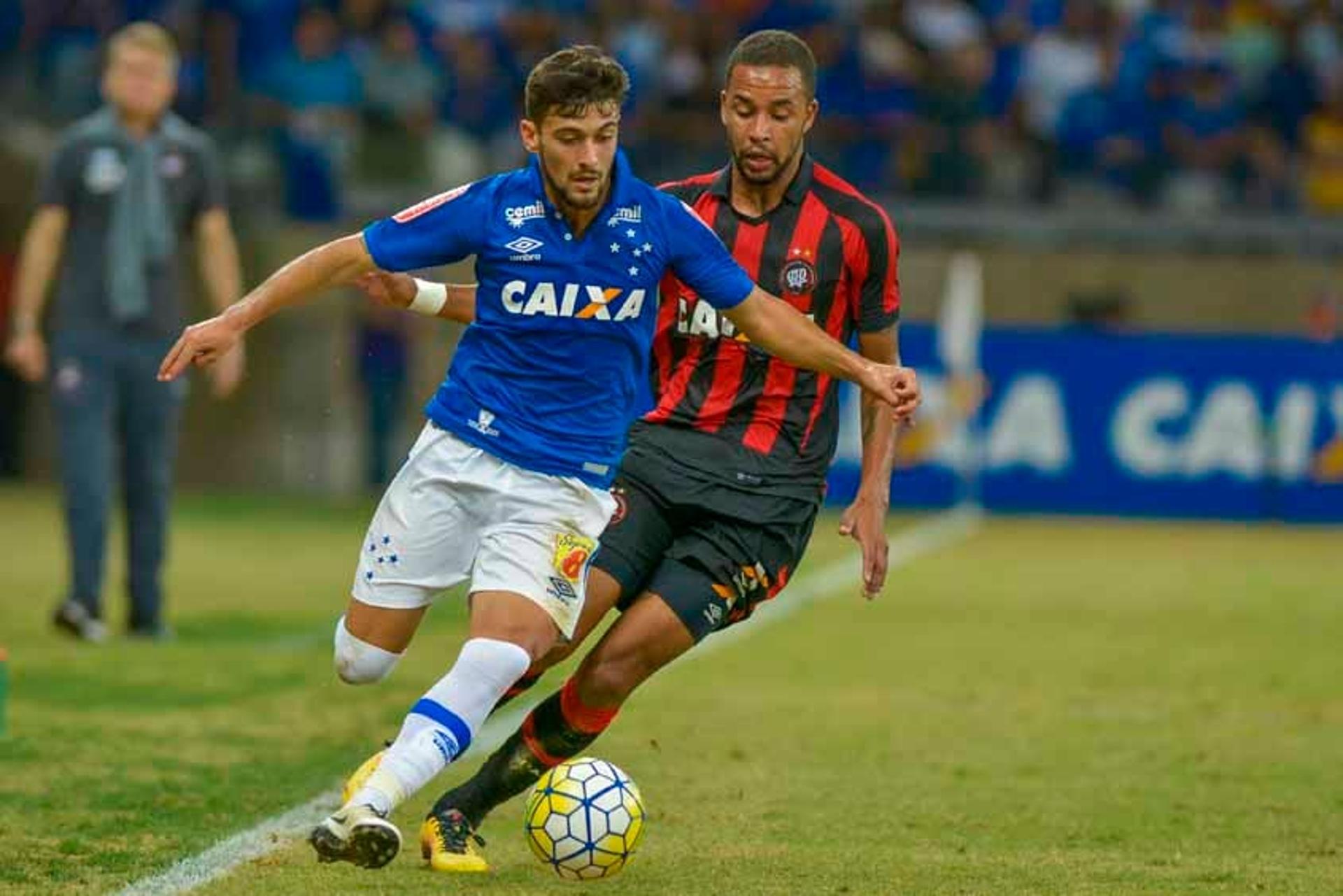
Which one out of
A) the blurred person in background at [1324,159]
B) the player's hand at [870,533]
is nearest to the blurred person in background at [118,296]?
the player's hand at [870,533]

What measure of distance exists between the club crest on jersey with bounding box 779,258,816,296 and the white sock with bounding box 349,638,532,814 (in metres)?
1.45

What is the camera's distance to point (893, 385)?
20.2ft

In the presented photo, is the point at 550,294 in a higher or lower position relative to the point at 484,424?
higher

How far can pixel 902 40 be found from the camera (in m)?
22.9

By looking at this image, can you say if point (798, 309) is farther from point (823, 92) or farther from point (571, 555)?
point (823, 92)

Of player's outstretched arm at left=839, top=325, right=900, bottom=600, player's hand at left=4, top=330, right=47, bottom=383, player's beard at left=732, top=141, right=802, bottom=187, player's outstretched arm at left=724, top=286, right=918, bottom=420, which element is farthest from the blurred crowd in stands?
player's outstretched arm at left=724, top=286, right=918, bottom=420

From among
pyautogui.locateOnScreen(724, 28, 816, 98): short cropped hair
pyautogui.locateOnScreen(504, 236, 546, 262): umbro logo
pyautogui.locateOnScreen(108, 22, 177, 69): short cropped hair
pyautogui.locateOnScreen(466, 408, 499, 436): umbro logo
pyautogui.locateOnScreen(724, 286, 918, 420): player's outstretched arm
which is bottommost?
pyautogui.locateOnScreen(466, 408, 499, 436): umbro logo

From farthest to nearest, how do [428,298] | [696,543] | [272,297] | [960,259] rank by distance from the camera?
[960,259] < [696,543] < [428,298] < [272,297]

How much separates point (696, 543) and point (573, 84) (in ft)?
4.54

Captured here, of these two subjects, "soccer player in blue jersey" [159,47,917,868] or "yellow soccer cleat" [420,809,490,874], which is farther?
"yellow soccer cleat" [420,809,490,874]

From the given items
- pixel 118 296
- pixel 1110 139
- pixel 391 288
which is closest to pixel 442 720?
pixel 391 288

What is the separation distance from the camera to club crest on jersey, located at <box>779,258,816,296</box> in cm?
694

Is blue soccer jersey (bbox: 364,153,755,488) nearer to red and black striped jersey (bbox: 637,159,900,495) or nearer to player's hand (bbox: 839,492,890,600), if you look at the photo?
red and black striped jersey (bbox: 637,159,900,495)

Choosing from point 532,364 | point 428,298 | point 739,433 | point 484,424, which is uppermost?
point 428,298
